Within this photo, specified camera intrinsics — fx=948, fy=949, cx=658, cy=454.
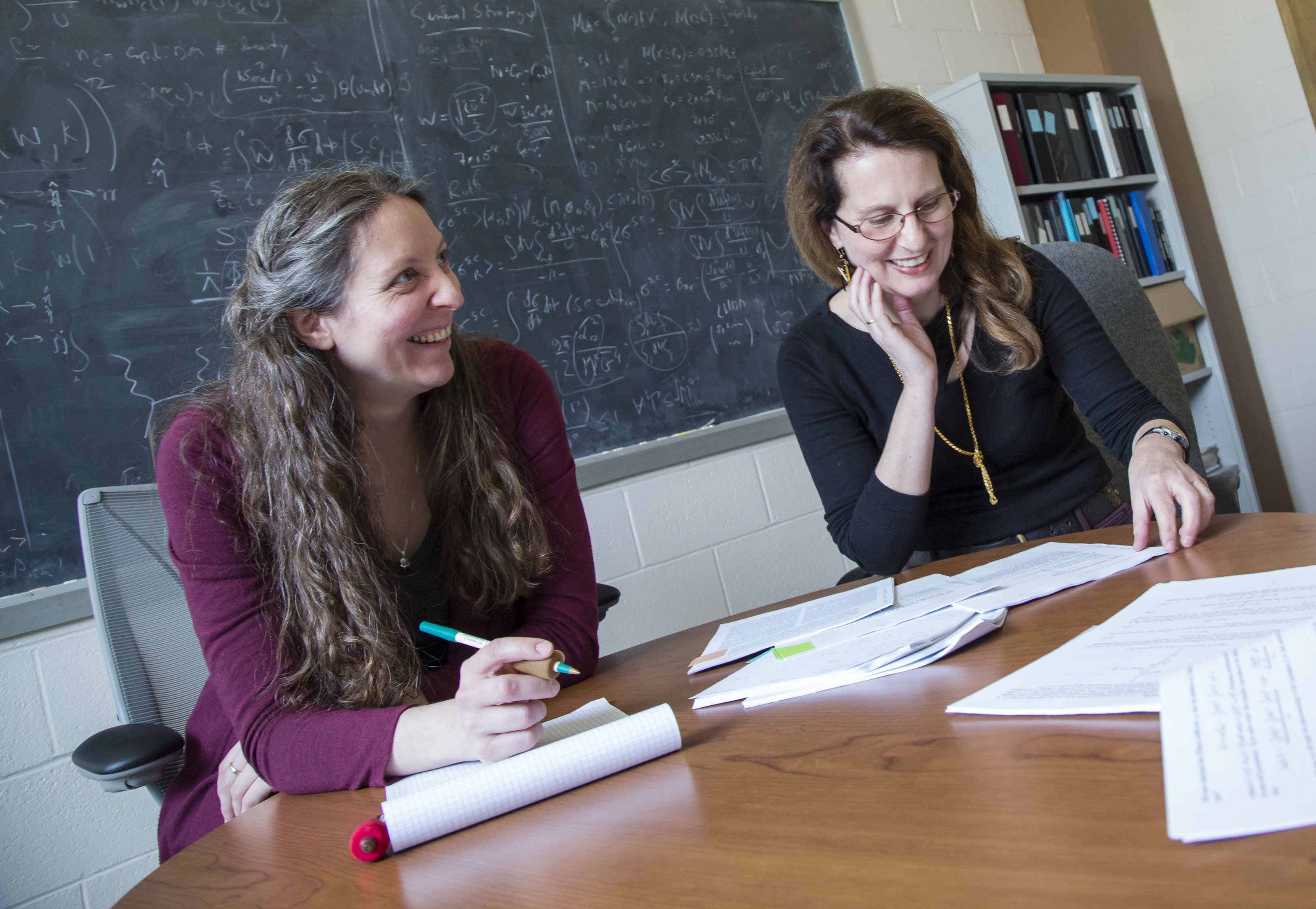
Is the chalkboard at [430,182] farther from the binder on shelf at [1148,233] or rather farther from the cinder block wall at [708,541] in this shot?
the binder on shelf at [1148,233]

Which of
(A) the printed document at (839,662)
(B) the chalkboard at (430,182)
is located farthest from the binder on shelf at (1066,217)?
(A) the printed document at (839,662)

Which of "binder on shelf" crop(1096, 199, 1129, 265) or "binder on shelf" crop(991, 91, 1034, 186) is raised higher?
"binder on shelf" crop(991, 91, 1034, 186)

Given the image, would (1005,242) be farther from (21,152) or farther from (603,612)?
(21,152)

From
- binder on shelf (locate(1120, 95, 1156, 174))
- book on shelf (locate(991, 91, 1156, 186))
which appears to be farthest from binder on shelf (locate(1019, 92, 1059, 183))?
binder on shelf (locate(1120, 95, 1156, 174))

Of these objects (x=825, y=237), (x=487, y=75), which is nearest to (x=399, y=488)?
(x=825, y=237)

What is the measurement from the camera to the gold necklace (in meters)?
1.52

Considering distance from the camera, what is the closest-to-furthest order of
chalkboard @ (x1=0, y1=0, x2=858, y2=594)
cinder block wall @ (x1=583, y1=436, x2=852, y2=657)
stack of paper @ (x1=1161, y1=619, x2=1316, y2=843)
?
1. stack of paper @ (x1=1161, y1=619, x2=1316, y2=843)
2. chalkboard @ (x1=0, y1=0, x2=858, y2=594)
3. cinder block wall @ (x1=583, y1=436, x2=852, y2=657)

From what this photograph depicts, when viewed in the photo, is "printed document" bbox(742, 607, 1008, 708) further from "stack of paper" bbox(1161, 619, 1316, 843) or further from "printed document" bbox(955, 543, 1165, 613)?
"stack of paper" bbox(1161, 619, 1316, 843)

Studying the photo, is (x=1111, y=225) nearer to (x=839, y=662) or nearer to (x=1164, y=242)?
(x=1164, y=242)

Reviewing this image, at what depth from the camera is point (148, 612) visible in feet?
4.70

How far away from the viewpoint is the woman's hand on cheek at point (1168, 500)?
1.00 meters

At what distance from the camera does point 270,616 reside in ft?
3.52

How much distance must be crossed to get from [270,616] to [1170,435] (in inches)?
45.0

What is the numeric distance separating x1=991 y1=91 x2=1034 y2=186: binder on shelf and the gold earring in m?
1.68
